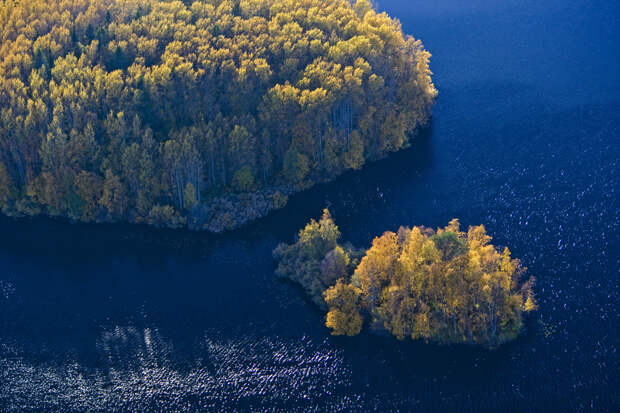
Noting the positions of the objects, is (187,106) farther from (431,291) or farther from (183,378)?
(431,291)

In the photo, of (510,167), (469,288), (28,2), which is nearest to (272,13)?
(28,2)

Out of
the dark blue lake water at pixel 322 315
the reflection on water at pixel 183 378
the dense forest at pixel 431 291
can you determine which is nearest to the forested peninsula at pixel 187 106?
the dark blue lake water at pixel 322 315

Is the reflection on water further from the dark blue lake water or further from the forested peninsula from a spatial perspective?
the forested peninsula

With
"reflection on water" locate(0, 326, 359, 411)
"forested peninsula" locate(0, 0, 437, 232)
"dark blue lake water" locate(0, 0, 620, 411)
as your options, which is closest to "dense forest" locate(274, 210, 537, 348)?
"dark blue lake water" locate(0, 0, 620, 411)

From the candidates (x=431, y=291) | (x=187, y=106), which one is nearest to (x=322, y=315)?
(x=431, y=291)

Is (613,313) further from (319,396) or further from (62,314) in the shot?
(62,314)
